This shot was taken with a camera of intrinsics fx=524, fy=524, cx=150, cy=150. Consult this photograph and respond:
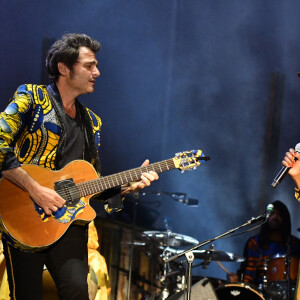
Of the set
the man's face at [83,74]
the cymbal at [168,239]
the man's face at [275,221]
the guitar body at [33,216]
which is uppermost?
the man's face at [83,74]

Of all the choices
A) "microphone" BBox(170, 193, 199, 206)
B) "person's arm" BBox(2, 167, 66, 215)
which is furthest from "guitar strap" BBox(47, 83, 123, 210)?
"microphone" BBox(170, 193, 199, 206)

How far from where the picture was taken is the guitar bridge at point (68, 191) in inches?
131

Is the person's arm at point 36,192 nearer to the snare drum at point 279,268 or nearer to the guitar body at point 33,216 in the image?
the guitar body at point 33,216

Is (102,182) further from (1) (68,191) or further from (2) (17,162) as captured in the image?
(2) (17,162)

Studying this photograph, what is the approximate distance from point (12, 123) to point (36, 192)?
449mm

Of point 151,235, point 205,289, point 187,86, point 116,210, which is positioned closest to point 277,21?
point 187,86

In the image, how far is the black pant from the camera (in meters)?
3.10

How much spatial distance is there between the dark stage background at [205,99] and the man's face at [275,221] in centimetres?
33

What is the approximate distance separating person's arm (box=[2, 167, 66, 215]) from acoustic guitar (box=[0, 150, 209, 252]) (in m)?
0.05

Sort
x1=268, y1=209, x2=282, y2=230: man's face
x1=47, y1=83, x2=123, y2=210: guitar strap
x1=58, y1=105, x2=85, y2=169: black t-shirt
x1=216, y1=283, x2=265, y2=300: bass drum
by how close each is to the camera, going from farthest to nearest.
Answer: x1=268, y1=209, x2=282, y2=230: man's face < x1=216, y1=283, x2=265, y2=300: bass drum < x1=47, y1=83, x2=123, y2=210: guitar strap < x1=58, y1=105, x2=85, y2=169: black t-shirt

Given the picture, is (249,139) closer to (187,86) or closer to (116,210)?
(187,86)

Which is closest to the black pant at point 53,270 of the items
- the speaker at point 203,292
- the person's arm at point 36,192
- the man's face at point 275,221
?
the person's arm at point 36,192

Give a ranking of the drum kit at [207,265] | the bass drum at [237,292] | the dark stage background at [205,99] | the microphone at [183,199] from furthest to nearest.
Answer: the dark stage background at [205,99], the microphone at [183,199], the drum kit at [207,265], the bass drum at [237,292]

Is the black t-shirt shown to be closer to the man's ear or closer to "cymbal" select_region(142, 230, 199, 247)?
the man's ear
